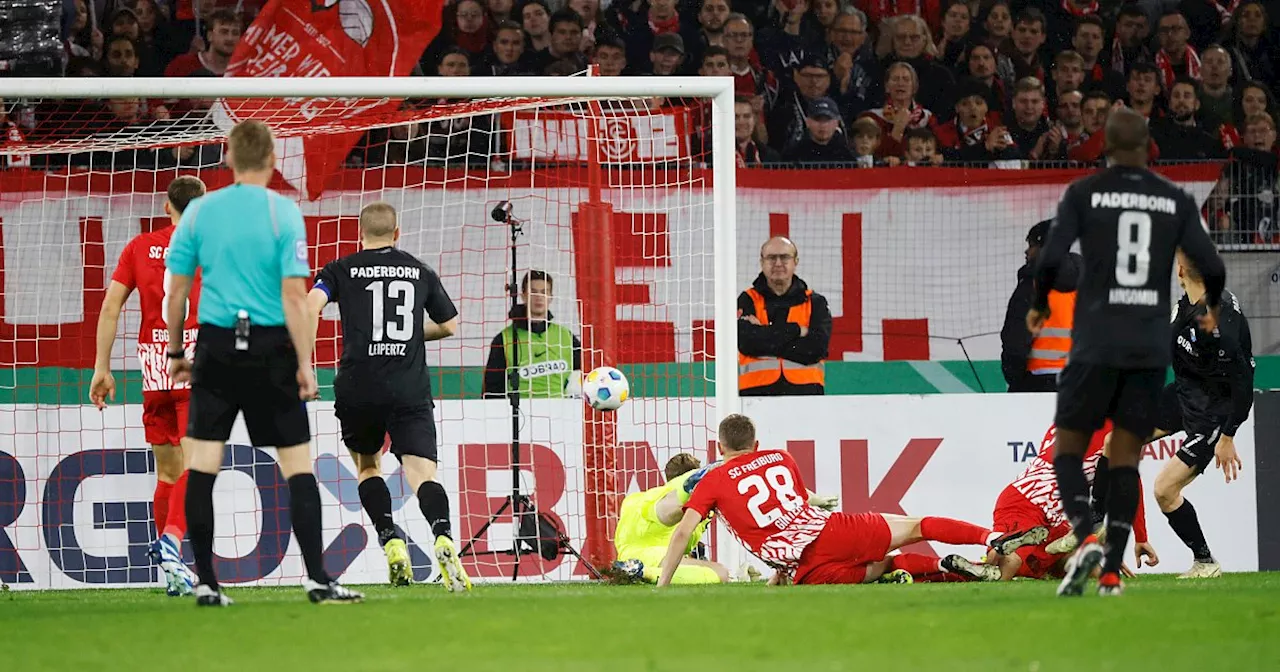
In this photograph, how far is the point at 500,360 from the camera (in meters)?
11.0

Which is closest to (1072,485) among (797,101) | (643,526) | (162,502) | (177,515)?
(643,526)

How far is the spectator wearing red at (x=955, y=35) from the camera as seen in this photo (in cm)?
1484

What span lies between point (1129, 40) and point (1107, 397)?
9.81 m

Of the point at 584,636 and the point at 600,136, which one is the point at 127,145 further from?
the point at 584,636

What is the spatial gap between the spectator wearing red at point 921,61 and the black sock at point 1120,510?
8402 millimetres

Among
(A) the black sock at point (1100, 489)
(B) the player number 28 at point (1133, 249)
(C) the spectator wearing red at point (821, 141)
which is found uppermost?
(C) the spectator wearing red at point (821, 141)

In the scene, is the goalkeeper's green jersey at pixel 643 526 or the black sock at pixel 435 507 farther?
the goalkeeper's green jersey at pixel 643 526

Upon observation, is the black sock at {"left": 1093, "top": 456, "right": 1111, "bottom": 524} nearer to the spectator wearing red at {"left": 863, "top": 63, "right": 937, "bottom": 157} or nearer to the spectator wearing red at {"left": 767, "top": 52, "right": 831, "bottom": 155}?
the spectator wearing red at {"left": 767, "top": 52, "right": 831, "bottom": 155}

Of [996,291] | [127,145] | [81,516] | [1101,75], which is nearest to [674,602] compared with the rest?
[81,516]

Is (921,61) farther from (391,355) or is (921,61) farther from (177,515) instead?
(177,515)

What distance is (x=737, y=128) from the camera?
13.5 metres

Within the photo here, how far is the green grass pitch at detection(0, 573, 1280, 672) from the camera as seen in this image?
14.8 ft

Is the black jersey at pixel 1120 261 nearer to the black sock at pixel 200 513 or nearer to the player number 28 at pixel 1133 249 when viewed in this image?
the player number 28 at pixel 1133 249

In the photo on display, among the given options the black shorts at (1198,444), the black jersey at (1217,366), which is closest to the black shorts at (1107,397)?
the black jersey at (1217,366)
